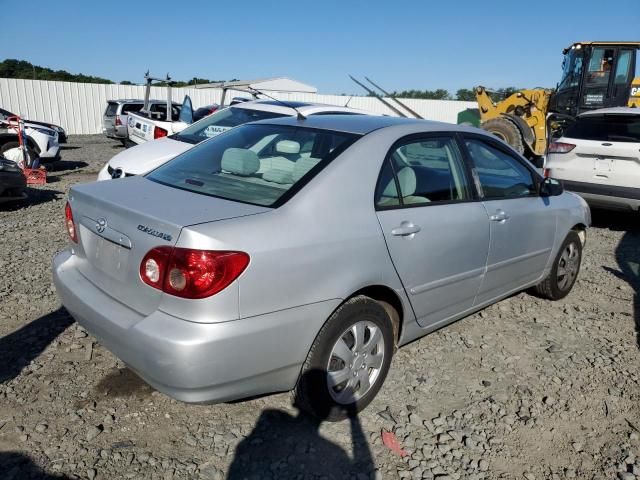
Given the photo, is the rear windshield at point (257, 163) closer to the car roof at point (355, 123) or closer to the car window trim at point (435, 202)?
the car roof at point (355, 123)

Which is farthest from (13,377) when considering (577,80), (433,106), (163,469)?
(433,106)

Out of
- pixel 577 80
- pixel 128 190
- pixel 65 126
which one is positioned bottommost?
pixel 65 126

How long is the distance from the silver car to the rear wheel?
9.32 meters

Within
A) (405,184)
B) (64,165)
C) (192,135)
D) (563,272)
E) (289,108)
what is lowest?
(64,165)

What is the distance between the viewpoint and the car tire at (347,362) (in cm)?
260

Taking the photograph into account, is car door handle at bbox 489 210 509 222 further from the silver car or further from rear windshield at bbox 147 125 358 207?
rear windshield at bbox 147 125 358 207

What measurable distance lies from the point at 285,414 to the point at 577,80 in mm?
13238

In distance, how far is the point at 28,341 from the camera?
140 inches

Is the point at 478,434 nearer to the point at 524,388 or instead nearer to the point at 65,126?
the point at 524,388

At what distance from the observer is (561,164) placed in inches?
299

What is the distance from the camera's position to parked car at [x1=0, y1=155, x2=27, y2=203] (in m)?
7.33

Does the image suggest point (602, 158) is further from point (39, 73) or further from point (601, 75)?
point (39, 73)

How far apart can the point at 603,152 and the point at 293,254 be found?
6.36 metres

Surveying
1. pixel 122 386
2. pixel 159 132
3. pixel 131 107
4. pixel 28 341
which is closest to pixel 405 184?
pixel 122 386
